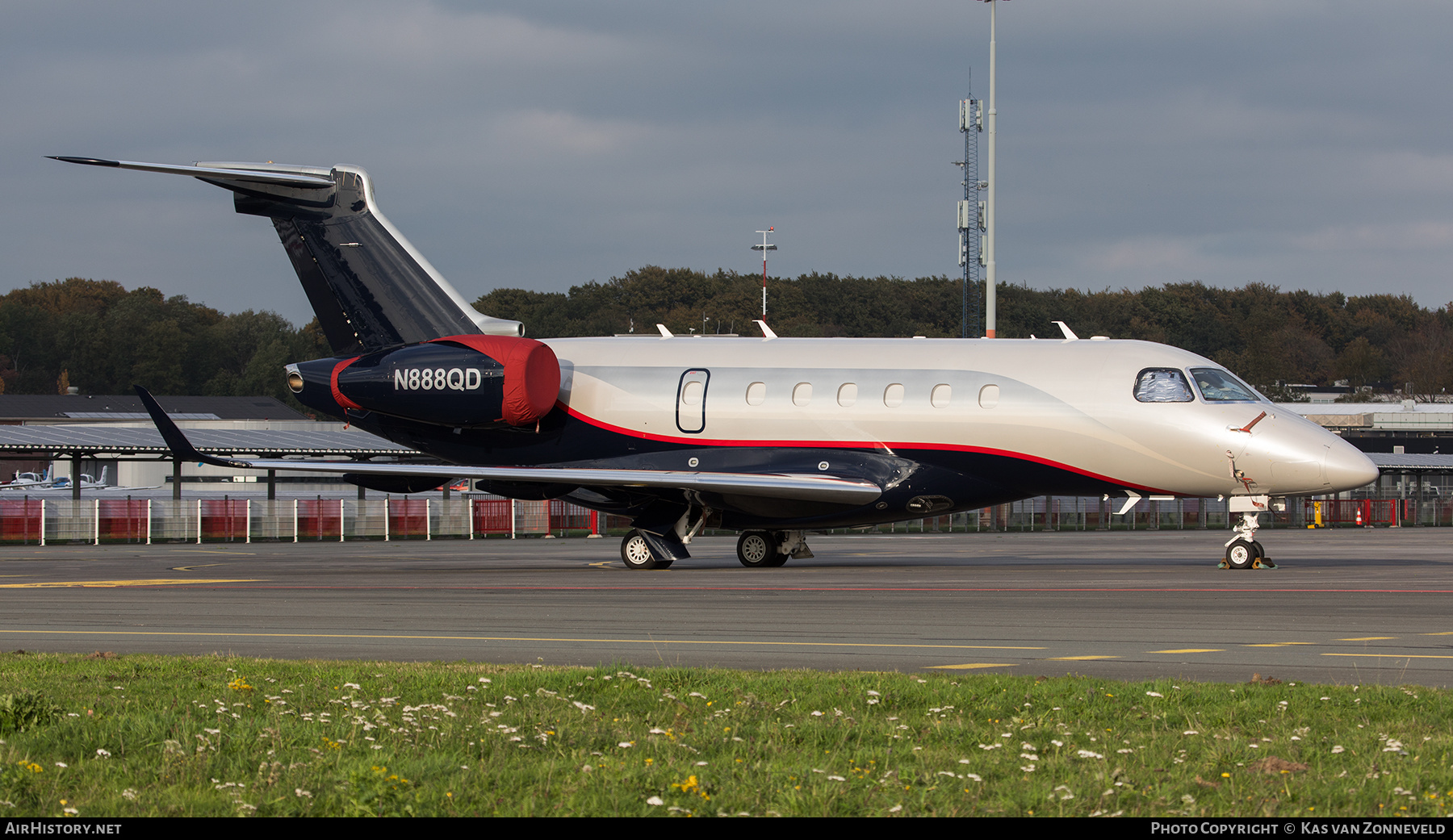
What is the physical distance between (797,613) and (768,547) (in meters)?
11.7

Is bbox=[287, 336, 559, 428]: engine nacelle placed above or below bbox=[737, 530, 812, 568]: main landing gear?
above

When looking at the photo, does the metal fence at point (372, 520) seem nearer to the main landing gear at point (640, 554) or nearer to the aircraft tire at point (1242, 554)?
the main landing gear at point (640, 554)

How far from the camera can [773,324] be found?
350 feet

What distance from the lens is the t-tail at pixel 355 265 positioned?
98.7ft

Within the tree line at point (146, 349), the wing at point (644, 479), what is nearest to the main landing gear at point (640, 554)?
the wing at point (644, 479)

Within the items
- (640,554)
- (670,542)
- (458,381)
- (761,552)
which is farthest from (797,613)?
(458,381)

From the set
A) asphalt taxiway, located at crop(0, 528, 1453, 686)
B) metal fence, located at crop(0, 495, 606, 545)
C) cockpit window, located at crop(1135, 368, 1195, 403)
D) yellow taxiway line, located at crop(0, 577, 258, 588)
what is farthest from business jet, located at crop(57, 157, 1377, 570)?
metal fence, located at crop(0, 495, 606, 545)

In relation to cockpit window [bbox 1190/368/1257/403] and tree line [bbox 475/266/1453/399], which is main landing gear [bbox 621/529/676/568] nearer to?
cockpit window [bbox 1190/368/1257/403]

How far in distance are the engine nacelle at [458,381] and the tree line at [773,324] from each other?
234 feet

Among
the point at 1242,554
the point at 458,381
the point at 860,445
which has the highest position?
the point at 458,381

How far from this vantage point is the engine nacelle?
→ 27625 millimetres

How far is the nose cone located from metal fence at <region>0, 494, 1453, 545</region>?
58.7 feet

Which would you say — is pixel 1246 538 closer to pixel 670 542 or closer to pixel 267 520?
pixel 670 542

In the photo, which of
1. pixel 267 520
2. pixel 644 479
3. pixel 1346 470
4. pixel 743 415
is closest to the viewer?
pixel 1346 470
